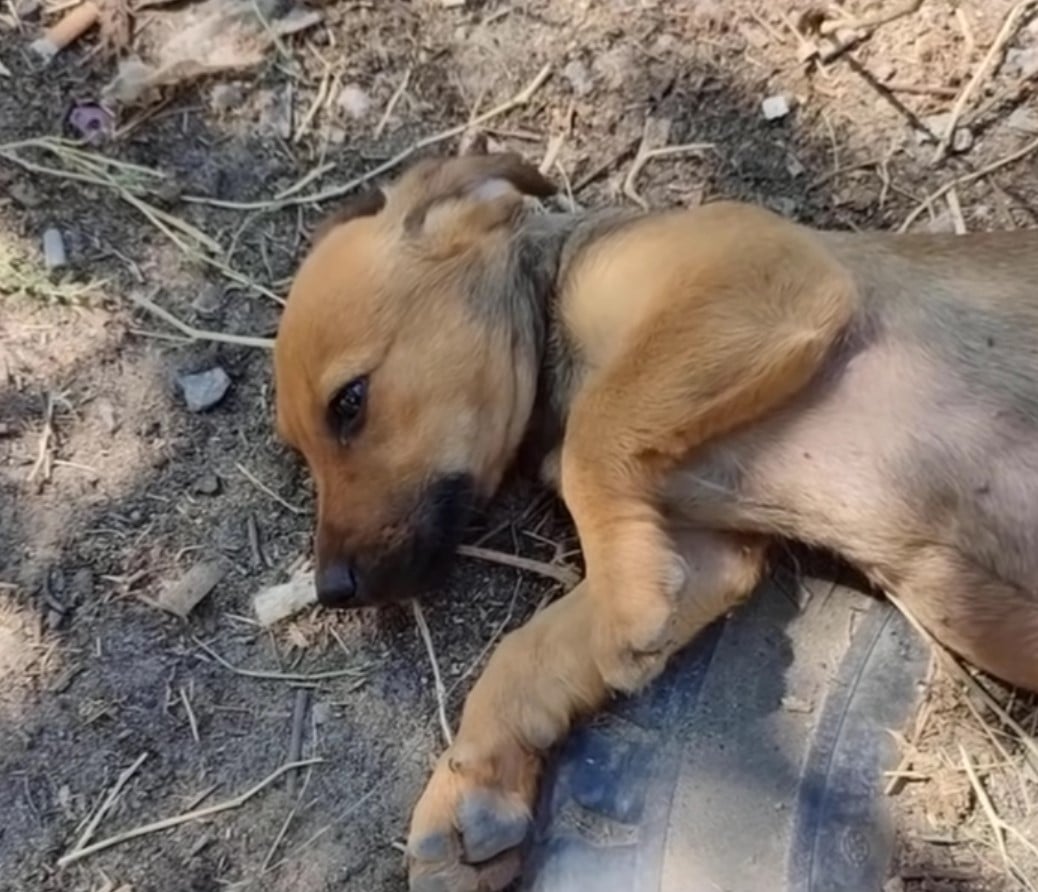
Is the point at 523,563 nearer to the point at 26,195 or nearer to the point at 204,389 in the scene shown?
the point at 204,389

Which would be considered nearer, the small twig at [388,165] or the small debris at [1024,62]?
the small debris at [1024,62]

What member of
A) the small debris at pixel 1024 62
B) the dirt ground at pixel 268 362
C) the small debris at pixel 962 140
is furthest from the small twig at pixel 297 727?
the small debris at pixel 1024 62

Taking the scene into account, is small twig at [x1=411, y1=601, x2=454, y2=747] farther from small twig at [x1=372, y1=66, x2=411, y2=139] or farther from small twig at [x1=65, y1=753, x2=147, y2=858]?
small twig at [x1=372, y1=66, x2=411, y2=139]

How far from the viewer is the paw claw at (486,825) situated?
4.31 m

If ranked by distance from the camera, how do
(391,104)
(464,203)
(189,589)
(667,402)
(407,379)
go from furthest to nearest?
(391,104), (189,589), (464,203), (407,379), (667,402)

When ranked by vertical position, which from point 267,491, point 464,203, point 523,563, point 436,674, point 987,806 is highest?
point 464,203

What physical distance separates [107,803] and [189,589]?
2.00 ft

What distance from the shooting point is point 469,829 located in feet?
14.1

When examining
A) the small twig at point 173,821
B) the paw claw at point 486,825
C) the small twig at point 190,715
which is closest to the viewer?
the paw claw at point 486,825

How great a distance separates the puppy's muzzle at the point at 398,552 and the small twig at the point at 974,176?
1.59m

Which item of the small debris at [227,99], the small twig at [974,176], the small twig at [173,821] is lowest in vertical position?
the small twig at [173,821]

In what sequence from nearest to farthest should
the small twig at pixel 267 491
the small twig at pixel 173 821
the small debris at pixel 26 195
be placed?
1. the small twig at pixel 173 821
2. the small twig at pixel 267 491
3. the small debris at pixel 26 195

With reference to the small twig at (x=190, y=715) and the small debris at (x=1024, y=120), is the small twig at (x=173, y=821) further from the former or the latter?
the small debris at (x=1024, y=120)

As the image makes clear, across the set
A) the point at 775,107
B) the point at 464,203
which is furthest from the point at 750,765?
the point at 775,107
